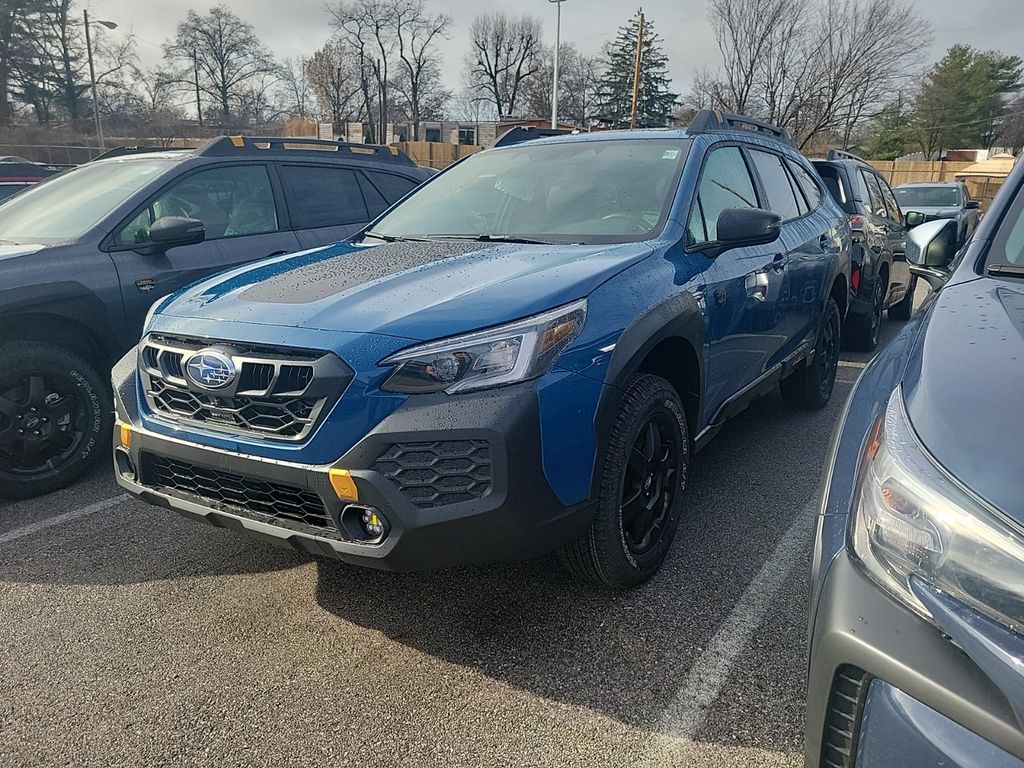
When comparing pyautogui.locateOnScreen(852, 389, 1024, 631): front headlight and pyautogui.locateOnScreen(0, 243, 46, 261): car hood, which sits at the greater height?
pyautogui.locateOnScreen(0, 243, 46, 261): car hood

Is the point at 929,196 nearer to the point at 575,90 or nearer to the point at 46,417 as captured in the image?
the point at 46,417

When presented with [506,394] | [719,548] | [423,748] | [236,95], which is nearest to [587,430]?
[506,394]

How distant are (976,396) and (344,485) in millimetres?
1521

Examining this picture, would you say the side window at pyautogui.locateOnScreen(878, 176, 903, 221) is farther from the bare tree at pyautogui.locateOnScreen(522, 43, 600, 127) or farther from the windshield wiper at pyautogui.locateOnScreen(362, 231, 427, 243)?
the bare tree at pyautogui.locateOnScreen(522, 43, 600, 127)

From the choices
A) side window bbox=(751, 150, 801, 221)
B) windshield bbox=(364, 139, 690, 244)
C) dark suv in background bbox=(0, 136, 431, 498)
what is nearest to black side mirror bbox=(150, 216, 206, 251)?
dark suv in background bbox=(0, 136, 431, 498)

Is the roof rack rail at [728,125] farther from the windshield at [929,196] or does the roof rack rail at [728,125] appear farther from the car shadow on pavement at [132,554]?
the windshield at [929,196]

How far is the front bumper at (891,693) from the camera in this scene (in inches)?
42.2

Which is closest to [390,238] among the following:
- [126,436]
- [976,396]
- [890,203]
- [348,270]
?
[348,270]

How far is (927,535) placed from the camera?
3.99 feet

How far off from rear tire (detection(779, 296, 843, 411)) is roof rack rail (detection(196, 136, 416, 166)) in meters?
3.50

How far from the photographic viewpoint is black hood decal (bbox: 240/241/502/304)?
2490 mm

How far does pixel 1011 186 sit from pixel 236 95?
221ft

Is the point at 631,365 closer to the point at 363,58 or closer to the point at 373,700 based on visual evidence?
the point at 373,700

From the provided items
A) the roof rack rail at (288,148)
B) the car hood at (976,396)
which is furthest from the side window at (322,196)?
the car hood at (976,396)
